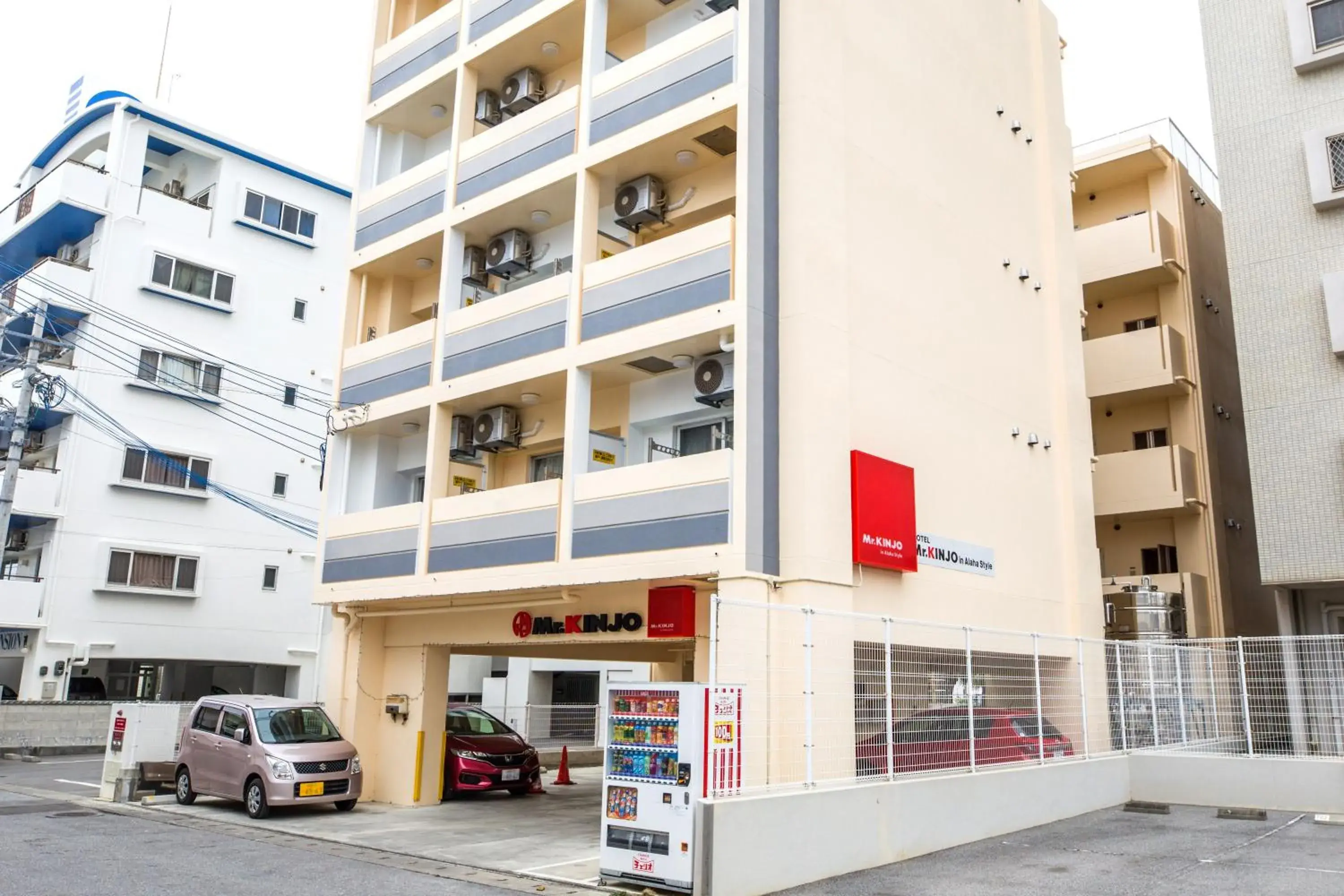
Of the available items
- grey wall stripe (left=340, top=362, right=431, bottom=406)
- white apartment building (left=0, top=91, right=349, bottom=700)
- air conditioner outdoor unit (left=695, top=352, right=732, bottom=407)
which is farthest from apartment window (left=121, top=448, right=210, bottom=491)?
air conditioner outdoor unit (left=695, top=352, right=732, bottom=407)

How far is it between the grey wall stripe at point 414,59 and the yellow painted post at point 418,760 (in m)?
11.3

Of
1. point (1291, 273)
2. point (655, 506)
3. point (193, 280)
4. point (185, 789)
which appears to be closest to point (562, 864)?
point (655, 506)

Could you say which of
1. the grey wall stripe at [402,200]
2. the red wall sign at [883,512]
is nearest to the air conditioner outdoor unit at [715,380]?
the red wall sign at [883,512]

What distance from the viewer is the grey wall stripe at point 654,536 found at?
12266 millimetres

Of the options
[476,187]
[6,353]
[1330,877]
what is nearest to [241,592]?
[6,353]

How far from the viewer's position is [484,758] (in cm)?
1755

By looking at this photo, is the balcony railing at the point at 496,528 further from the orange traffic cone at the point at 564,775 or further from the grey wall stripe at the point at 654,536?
the orange traffic cone at the point at 564,775

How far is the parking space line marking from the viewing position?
10633 millimetres

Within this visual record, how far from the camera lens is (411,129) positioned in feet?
65.5

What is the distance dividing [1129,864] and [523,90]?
14.0 metres

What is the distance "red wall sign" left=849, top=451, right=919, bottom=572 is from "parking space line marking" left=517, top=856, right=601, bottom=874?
14.9 feet

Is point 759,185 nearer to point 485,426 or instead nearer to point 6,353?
point 485,426

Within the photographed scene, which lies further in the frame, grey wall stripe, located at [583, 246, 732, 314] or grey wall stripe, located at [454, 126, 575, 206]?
grey wall stripe, located at [454, 126, 575, 206]

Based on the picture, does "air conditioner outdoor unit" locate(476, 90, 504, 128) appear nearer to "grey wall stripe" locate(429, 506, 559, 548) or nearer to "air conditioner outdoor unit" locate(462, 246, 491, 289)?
"air conditioner outdoor unit" locate(462, 246, 491, 289)
